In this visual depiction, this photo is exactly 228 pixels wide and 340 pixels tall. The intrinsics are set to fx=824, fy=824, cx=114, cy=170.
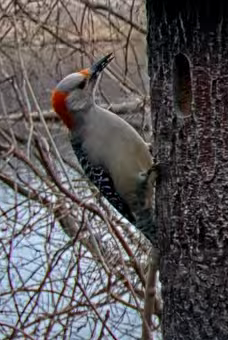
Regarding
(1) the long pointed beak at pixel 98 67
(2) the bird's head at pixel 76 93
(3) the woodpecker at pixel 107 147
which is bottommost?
(3) the woodpecker at pixel 107 147

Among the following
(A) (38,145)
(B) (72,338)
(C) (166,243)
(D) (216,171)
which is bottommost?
(B) (72,338)

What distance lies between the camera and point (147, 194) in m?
2.79

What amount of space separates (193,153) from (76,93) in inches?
33.1

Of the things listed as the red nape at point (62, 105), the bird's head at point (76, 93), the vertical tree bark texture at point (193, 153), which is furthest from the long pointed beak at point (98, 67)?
the vertical tree bark texture at point (193, 153)

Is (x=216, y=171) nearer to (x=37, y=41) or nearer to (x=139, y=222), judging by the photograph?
(x=139, y=222)

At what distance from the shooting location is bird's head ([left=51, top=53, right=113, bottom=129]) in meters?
2.87

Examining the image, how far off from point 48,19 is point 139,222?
82.9 inches

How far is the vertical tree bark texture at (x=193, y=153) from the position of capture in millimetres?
2086

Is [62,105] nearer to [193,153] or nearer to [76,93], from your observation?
[76,93]

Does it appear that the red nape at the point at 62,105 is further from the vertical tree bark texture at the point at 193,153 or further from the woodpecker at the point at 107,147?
the vertical tree bark texture at the point at 193,153

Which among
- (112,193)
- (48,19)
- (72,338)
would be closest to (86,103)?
(112,193)

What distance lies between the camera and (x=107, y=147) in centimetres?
283

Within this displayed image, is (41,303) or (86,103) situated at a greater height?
(86,103)

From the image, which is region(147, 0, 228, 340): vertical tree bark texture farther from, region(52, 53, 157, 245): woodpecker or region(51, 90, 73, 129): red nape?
region(51, 90, 73, 129): red nape
